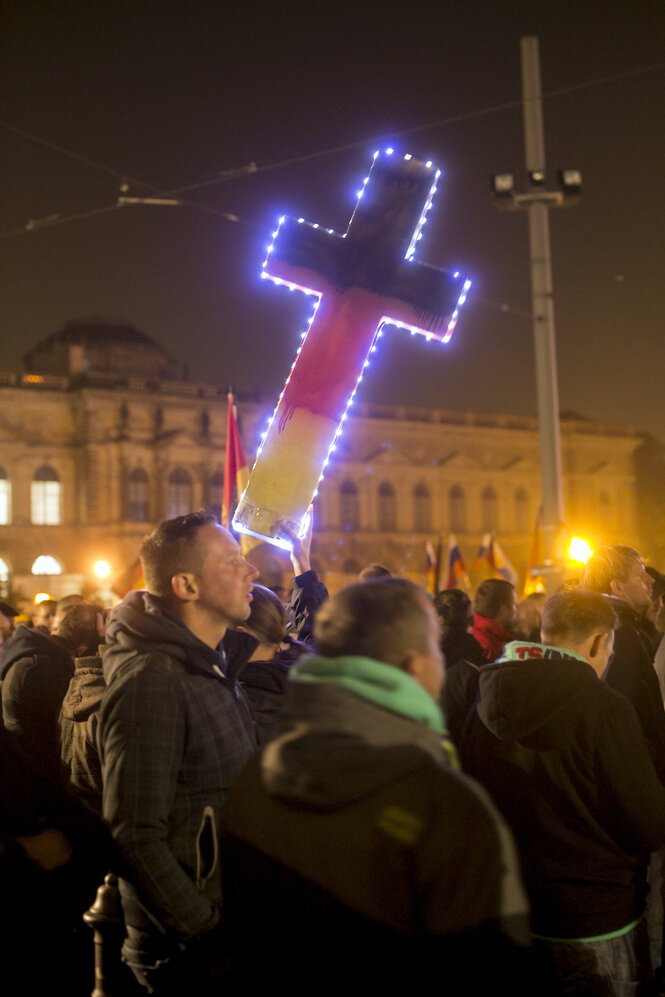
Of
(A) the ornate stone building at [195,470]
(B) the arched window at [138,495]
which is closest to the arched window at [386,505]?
(A) the ornate stone building at [195,470]

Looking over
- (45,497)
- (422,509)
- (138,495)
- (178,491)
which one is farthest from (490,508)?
(45,497)

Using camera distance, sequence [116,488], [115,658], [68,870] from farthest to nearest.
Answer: [116,488] → [115,658] → [68,870]

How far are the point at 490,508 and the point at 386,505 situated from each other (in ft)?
19.1

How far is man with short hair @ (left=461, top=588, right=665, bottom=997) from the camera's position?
9.69 feet

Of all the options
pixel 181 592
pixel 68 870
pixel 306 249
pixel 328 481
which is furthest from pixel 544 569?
pixel 328 481

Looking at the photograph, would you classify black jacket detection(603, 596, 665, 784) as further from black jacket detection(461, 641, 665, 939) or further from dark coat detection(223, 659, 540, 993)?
dark coat detection(223, 659, 540, 993)

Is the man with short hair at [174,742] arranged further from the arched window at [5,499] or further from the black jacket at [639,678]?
the arched window at [5,499]

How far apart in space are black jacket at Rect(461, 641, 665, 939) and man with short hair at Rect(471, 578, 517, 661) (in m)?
3.10

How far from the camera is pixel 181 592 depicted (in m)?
2.96

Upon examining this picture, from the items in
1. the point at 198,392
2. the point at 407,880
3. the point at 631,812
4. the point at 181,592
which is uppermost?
the point at 198,392

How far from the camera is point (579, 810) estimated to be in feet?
9.81

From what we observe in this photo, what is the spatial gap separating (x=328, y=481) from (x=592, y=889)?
42.0m

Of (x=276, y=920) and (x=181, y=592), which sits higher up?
(x=181, y=592)

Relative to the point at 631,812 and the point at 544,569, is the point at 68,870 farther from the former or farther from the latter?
the point at 544,569
